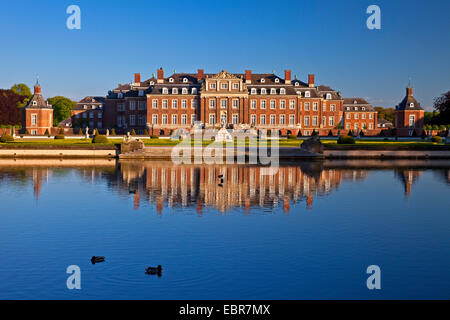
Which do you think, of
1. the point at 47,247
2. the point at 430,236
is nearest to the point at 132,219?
the point at 47,247

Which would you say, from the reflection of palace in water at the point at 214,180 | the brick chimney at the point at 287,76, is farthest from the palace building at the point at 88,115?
the reflection of palace in water at the point at 214,180

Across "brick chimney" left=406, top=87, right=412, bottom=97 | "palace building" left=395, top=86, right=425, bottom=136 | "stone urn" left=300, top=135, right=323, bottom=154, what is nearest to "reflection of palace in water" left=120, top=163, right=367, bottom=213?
"stone urn" left=300, top=135, right=323, bottom=154

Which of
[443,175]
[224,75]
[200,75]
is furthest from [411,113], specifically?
[443,175]

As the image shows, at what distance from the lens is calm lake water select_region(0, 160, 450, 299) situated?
32.2ft

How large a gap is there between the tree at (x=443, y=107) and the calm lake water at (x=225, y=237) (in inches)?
1379

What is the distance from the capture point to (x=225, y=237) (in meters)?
13.3

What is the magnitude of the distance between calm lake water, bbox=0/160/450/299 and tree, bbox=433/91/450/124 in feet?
115

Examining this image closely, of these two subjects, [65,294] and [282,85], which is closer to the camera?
[65,294]

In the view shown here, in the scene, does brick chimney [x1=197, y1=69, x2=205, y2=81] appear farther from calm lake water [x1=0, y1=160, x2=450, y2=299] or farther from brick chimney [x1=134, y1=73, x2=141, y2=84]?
calm lake water [x1=0, y1=160, x2=450, y2=299]

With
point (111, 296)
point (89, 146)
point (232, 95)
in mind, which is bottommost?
point (111, 296)

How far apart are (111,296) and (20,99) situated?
78.4 meters

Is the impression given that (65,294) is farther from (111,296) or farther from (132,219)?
(132,219)

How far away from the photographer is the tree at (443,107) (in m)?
56.4

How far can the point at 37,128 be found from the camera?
7075 centimetres
